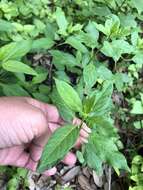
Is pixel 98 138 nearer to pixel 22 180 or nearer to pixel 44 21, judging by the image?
pixel 22 180

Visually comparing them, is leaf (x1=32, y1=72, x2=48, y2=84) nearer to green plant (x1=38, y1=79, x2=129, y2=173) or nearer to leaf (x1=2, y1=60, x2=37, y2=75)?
leaf (x1=2, y1=60, x2=37, y2=75)

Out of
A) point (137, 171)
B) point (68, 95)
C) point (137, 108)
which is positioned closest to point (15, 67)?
point (68, 95)

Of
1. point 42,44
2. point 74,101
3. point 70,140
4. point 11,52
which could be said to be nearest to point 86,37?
point 42,44

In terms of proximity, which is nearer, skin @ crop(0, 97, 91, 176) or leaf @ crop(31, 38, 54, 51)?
skin @ crop(0, 97, 91, 176)

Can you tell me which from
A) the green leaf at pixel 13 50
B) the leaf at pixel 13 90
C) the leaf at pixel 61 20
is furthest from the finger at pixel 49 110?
the leaf at pixel 61 20

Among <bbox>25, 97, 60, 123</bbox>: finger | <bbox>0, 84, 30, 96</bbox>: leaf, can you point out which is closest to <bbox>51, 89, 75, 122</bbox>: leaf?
<bbox>25, 97, 60, 123</bbox>: finger
